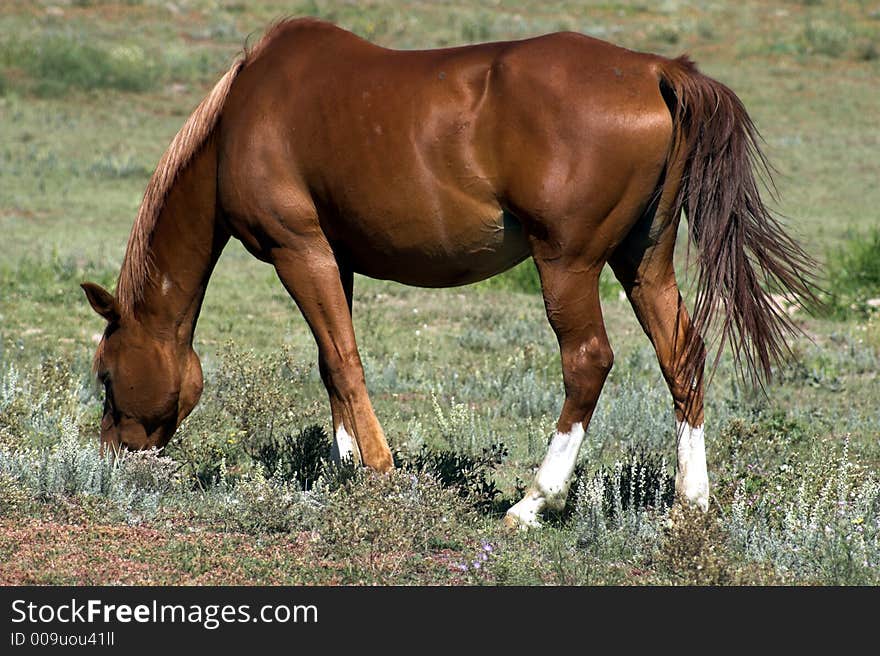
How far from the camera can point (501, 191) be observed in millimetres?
5734

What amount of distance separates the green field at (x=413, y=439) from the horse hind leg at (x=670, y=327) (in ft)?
0.68

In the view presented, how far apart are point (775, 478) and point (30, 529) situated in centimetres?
370

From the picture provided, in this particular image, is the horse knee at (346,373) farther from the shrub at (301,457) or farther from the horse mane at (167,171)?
the horse mane at (167,171)

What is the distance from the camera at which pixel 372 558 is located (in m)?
5.40

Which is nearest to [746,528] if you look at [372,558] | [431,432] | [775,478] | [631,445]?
[775,478]

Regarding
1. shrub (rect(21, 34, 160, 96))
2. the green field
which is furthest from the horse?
shrub (rect(21, 34, 160, 96))

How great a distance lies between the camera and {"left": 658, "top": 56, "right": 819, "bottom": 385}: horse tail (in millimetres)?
5742

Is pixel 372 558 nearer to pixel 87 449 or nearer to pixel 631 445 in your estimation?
pixel 87 449

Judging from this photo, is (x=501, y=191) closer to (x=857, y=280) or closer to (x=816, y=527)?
(x=816, y=527)

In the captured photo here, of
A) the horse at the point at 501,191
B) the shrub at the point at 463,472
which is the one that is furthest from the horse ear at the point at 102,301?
the shrub at the point at 463,472

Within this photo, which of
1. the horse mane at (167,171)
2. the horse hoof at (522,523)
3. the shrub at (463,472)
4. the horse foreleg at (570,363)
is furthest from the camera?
the shrub at (463,472)

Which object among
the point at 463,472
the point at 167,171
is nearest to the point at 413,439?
the point at 463,472

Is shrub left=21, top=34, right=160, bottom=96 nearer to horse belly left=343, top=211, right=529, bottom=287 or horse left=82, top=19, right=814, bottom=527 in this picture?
horse left=82, top=19, right=814, bottom=527

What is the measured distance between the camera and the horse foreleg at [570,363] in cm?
578
